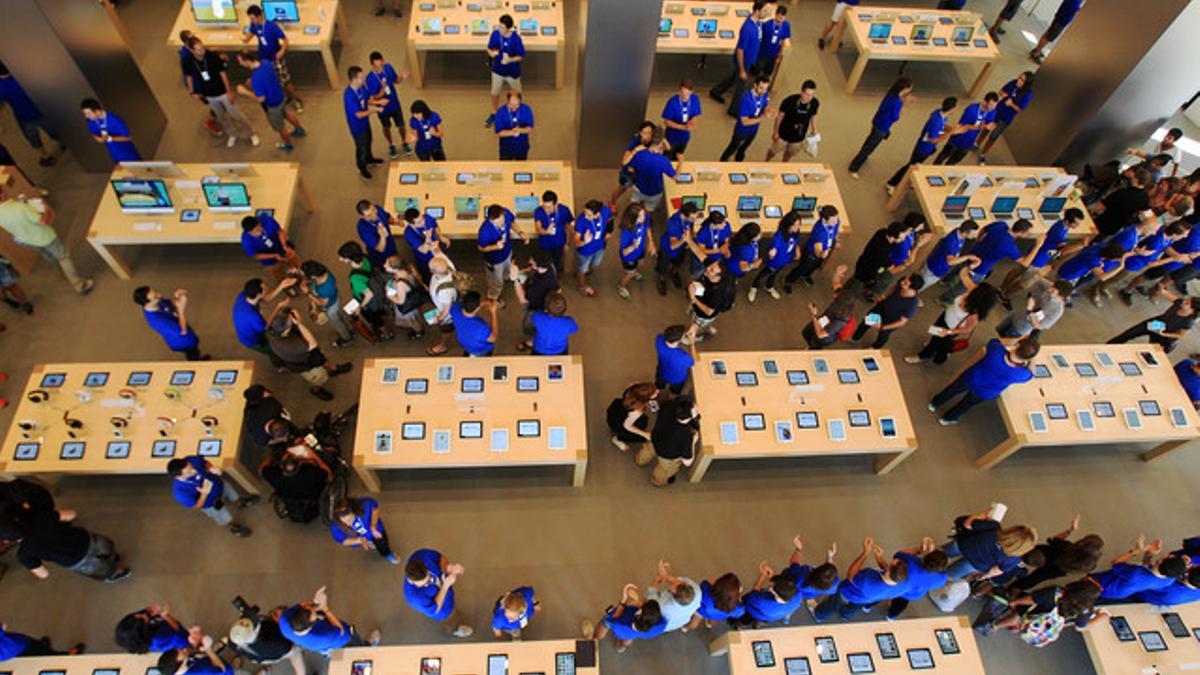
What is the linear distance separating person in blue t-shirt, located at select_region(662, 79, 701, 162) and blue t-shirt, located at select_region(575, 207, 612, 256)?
4.30 feet

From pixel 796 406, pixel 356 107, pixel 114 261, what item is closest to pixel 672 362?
pixel 796 406

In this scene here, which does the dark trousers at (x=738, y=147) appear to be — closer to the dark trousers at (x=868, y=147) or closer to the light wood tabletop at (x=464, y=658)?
the dark trousers at (x=868, y=147)

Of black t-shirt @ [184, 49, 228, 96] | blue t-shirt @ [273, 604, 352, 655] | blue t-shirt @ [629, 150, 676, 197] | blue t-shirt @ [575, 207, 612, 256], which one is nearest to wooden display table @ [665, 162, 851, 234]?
blue t-shirt @ [629, 150, 676, 197]

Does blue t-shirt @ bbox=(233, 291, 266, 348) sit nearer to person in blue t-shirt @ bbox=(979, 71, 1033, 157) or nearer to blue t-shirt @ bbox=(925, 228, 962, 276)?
blue t-shirt @ bbox=(925, 228, 962, 276)

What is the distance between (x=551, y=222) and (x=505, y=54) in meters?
2.68

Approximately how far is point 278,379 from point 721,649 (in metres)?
4.50

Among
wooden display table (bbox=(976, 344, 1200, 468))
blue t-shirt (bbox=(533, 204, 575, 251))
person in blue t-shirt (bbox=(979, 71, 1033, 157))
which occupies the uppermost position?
person in blue t-shirt (bbox=(979, 71, 1033, 157))

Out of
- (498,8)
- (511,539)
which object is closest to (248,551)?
(511,539)

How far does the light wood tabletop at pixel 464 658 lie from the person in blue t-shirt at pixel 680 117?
16.0 feet

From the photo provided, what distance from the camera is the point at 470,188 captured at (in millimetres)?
6992

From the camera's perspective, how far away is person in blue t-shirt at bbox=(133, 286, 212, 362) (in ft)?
17.8

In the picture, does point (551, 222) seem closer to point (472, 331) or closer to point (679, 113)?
point (472, 331)

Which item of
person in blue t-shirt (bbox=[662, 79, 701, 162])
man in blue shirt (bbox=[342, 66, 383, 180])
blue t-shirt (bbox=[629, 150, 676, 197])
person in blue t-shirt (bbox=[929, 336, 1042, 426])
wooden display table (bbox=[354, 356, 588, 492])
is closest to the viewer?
wooden display table (bbox=[354, 356, 588, 492])

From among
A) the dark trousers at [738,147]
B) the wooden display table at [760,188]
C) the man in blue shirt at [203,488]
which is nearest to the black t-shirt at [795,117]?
the dark trousers at [738,147]
